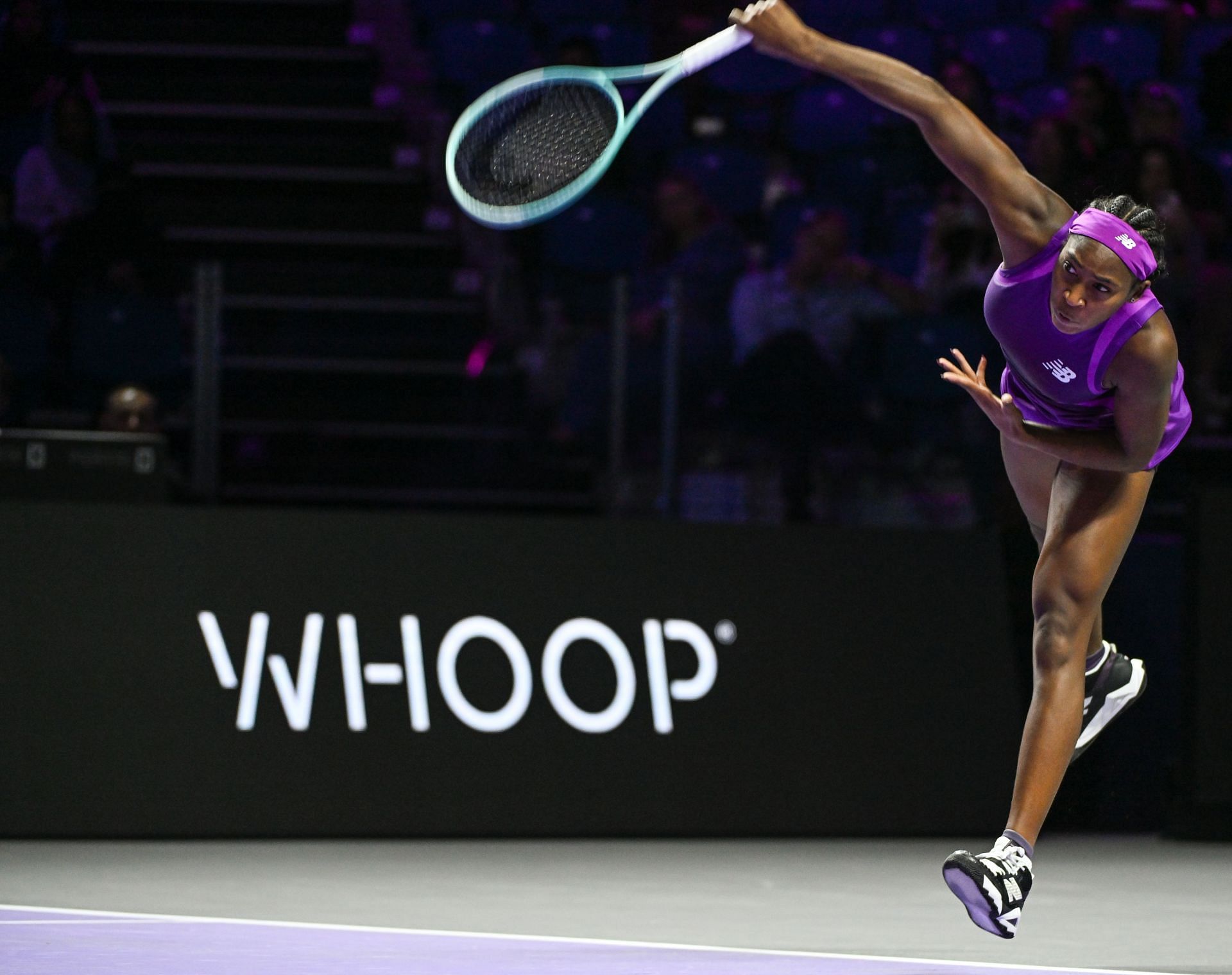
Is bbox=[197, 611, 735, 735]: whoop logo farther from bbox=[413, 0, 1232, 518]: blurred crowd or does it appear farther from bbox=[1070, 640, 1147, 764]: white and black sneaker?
bbox=[1070, 640, 1147, 764]: white and black sneaker

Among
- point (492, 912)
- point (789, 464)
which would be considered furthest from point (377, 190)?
point (492, 912)

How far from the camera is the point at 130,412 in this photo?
8.25 m

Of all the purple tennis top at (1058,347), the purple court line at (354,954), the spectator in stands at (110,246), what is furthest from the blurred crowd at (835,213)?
the purple court line at (354,954)

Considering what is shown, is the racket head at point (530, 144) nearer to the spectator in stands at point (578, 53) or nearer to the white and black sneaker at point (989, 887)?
the white and black sneaker at point (989, 887)

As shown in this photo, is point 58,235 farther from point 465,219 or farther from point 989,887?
point 989,887

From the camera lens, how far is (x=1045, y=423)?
5.24 metres

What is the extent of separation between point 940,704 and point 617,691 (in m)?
1.31

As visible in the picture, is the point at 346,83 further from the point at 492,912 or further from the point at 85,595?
the point at 492,912

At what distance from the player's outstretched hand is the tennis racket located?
1.18 feet

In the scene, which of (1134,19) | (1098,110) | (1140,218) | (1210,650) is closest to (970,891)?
(1140,218)

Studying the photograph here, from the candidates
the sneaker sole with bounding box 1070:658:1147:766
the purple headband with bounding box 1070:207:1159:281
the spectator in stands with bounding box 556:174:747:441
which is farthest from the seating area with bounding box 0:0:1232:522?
the purple headband with bounding box 1070:207:1159:281

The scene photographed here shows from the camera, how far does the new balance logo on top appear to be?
5.02 metres

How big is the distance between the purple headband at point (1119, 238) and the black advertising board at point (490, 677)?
3.31 metres

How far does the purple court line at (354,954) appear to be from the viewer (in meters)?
4.97
